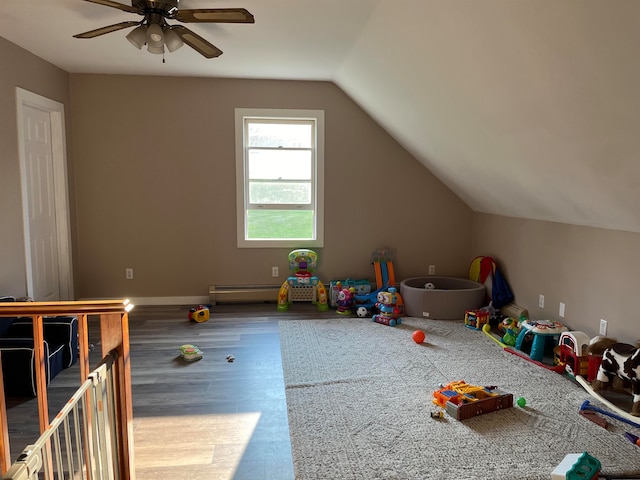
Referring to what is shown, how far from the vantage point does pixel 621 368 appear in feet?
8.64

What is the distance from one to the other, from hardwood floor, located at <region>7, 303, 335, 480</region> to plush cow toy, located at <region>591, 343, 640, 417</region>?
2026mm

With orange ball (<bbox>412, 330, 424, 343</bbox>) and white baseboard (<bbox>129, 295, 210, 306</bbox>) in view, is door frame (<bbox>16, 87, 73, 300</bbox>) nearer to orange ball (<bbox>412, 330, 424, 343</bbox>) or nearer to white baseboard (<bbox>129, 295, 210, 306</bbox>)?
white baseboard (<bbox>129, 295, 210, 306</bbox>)

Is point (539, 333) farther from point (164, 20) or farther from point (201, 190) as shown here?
point (201, 190)

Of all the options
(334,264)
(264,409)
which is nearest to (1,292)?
(264,409)

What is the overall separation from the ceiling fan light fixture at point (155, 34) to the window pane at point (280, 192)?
239cm

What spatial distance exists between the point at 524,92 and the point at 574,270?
1.78 metres

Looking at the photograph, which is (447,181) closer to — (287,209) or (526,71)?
(287,209)

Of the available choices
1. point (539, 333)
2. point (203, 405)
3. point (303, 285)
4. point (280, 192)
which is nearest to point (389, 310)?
point (303, 285)

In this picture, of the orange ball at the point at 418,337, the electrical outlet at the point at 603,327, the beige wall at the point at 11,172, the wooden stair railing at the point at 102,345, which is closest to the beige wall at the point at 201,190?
the beige wall at the point at 11,172

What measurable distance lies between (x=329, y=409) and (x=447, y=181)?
3.21m

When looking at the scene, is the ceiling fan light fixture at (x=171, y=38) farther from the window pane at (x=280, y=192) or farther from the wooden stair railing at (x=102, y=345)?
the window pane at (x=280, y=192)

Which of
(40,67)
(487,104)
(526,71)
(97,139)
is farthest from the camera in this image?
(97,139)

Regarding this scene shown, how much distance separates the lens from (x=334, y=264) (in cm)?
523

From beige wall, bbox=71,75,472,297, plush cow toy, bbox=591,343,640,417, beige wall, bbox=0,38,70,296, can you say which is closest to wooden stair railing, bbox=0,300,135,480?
beige wall, bbox=0,38,70,296
